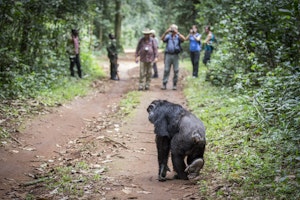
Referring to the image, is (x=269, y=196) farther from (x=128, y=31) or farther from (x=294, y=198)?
(x=128, y=31)

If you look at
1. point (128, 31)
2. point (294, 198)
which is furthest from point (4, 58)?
point (128, 31)

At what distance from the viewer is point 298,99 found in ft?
21.7

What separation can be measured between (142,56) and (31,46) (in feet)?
14.3

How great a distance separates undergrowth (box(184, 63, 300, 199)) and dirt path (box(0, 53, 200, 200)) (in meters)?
0.53

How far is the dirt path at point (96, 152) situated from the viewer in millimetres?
5864

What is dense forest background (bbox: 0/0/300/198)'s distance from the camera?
270 inches

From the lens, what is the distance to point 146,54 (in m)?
15.2

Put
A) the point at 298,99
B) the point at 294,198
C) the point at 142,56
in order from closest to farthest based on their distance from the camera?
the point at 294,198
the point at 298,99
the point at 142,56

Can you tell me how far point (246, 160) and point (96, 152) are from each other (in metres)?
3.28

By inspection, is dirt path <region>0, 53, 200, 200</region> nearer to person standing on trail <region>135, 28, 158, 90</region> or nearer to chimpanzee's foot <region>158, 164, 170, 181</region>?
chimpanzee's foot <region>158, 164, 170, 181</region>

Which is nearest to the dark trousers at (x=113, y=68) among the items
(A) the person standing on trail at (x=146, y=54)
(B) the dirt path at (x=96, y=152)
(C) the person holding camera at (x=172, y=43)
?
(A) the person standing on trail at (x=146, y=54)

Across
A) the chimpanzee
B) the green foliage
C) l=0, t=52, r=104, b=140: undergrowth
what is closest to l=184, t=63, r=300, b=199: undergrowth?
the chimpanzee

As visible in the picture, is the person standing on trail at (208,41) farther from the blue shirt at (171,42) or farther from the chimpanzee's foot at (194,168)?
the chimpanzee's foot at (194,168)

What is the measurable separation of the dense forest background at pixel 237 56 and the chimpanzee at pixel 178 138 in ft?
4.41
